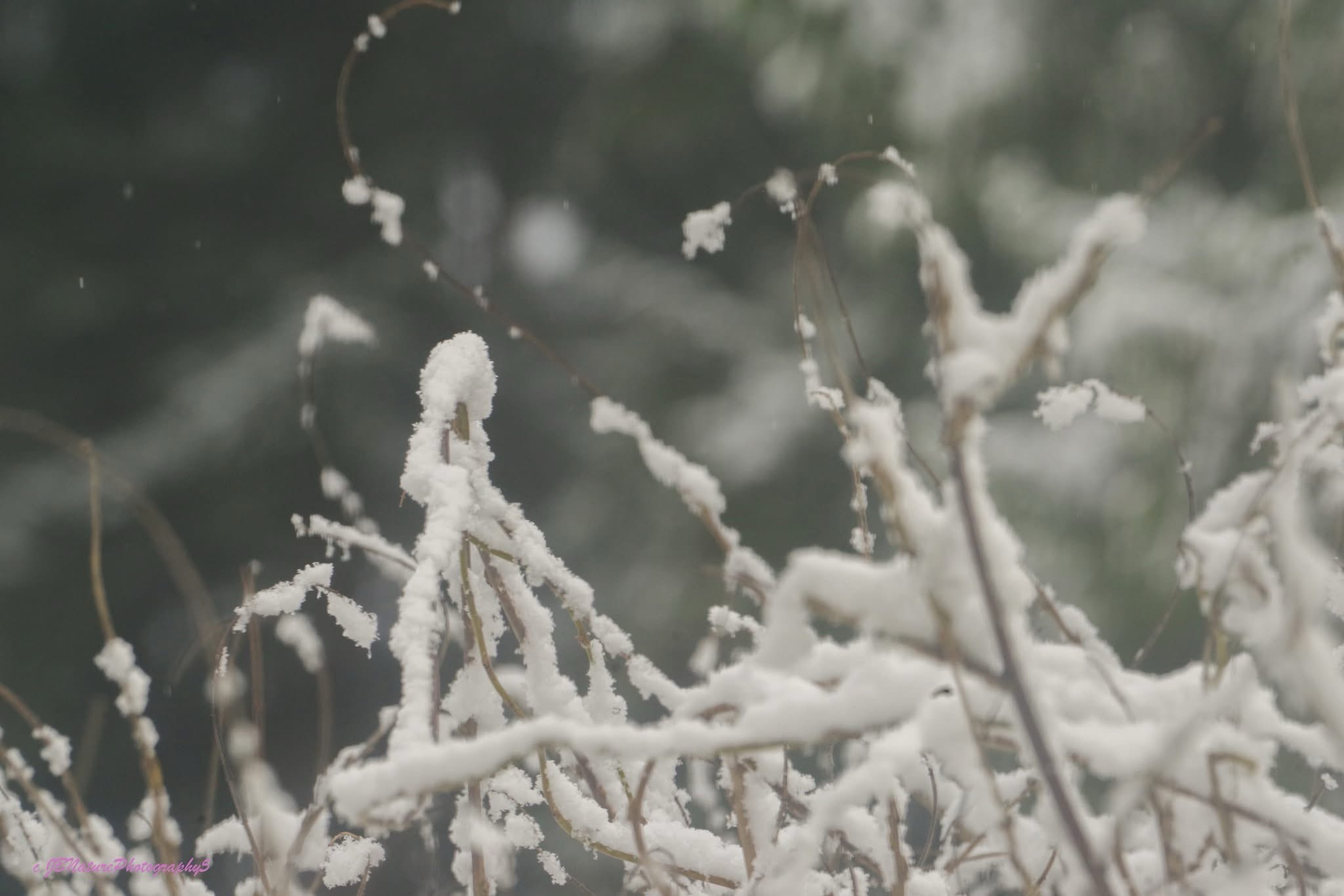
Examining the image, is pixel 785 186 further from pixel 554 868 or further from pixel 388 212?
pixel 554 868

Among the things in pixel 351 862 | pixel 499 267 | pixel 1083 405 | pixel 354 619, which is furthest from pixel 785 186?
pixel 499 267

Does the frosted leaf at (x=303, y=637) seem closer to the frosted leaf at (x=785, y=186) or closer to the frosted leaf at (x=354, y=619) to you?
the frosted leaf at (x=354, y=619)

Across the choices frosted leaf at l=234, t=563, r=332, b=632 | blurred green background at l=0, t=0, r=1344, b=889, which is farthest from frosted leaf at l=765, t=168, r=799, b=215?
blurred green background at l=0, t=0, r=1344, b=889

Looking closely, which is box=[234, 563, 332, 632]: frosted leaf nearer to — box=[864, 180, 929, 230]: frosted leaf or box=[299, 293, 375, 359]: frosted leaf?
box=[299, 293, 375, 359]: frosted leaf

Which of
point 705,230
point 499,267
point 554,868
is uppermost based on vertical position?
point 499,267

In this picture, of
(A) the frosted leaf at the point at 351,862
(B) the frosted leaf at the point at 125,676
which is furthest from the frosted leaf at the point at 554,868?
(B) the frosted leaf at the point at 125,676

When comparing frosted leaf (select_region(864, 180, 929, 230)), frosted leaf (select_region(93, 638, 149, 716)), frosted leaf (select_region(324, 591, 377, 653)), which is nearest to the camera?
frosted leaf (select_region(864, 180, 929, 230))

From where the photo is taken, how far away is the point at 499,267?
108 inches

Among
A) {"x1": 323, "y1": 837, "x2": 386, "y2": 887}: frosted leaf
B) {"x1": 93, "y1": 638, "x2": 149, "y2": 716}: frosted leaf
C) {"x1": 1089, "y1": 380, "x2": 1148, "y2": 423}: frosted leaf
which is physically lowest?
{"x1": 323, "y1": 837, "x2": 386, "y2": 887}: frosted leaf

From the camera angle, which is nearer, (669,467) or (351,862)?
(669,467)

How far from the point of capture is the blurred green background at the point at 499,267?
2.13 m

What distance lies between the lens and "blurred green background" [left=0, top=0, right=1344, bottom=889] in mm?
2133

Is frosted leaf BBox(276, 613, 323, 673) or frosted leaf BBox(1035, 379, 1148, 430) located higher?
frosted leaf BBox(1035, 379, 1148, 430)

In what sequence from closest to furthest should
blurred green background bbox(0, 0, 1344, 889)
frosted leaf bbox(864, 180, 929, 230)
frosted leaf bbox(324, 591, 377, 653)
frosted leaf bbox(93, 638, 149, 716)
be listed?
1. frosted leaf bbox(864, 180, 929, 230)
2. frosted leaf bbox(93, 638, 149, 716)
3. frosted leaf bbox(324, 591, 377, 653)
4. blurred green background bbox(0, 0, 1344, 889)
